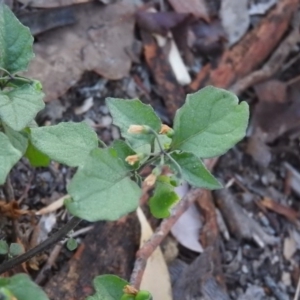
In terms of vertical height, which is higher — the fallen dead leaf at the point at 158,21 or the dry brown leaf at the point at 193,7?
the dry brown leaf at the point at 193,7

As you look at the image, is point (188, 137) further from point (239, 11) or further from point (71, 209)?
point (239, 11)

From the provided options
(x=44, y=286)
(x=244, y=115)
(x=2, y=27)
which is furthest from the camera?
(x=44, y=286)

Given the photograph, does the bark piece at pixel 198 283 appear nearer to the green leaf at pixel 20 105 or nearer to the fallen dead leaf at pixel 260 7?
the green leaf at pixel 20 105

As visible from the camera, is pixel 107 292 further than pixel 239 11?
No

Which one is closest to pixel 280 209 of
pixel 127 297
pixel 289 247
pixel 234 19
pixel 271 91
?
pixel 289 247

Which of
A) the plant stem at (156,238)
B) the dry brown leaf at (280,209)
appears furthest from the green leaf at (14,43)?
the dry brown leaf at (280,209)

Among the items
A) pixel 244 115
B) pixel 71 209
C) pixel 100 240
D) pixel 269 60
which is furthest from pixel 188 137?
pixel 269 60
